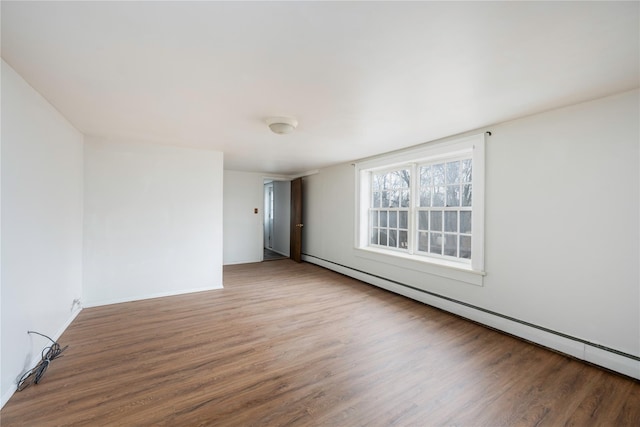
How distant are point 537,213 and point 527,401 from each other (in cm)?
170

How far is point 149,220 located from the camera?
394cm

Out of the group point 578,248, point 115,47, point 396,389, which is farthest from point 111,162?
point 578,248

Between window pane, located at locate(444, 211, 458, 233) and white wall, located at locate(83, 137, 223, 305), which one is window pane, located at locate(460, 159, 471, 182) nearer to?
window pane, located at locate(444, 211, 458, 233)

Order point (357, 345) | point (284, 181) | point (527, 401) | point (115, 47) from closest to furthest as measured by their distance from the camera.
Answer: point (115, 47) → point (527, 401) → point (357, 345) → point (284, 181)

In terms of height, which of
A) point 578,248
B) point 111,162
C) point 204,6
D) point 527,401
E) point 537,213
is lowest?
point 527,401

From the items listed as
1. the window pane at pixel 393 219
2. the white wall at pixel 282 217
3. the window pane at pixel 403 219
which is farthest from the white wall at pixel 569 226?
the white wall at pixel 282 217

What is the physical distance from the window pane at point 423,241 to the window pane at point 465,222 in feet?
1.88

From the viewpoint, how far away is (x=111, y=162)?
3688 millimetres

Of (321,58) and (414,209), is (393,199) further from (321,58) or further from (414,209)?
(321,58)

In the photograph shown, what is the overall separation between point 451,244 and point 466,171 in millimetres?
999

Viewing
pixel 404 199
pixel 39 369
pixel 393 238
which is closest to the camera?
pixel 39 369

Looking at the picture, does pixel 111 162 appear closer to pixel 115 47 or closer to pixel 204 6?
pixel 115 47

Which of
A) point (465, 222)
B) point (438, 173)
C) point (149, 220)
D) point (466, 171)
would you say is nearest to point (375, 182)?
point (438, 173)

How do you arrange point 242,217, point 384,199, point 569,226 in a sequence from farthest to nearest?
point 242,217
point 384,199
point 569,226
